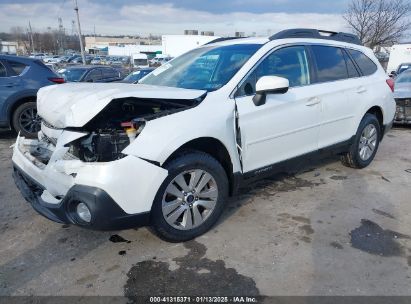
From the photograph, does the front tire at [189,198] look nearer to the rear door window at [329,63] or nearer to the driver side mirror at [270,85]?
the driver side mirror at [270,85]

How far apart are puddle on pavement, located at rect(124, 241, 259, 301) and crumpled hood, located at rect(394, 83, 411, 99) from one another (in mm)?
7043

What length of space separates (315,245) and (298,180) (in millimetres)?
1708

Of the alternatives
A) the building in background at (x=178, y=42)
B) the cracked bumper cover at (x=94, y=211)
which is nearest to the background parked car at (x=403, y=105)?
the cracked bumper cover at (x=94, y=211)

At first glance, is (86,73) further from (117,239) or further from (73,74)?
(117,239)

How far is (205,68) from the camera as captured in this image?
389 cm

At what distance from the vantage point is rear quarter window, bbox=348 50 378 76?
4871 millimetres

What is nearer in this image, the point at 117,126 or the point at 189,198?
the point at 117,126

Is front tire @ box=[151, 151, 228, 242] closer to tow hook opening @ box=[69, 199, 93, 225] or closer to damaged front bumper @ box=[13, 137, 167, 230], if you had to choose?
damaged front bumper @ box=[13, 137, 167, 230]

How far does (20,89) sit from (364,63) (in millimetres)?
5950

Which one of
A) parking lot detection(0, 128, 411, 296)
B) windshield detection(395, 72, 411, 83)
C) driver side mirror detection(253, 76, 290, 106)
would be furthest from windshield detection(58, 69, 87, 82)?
driver side mirror detection(253, 76, 290, 106)

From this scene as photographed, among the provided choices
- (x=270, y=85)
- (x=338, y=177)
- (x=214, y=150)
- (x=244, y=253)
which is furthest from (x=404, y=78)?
(x=244, y=253)

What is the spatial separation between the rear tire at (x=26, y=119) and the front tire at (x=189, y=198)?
192 inches

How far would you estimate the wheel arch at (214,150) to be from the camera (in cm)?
311

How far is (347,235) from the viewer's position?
3.38 m
